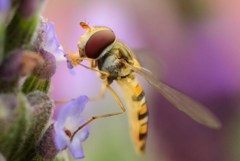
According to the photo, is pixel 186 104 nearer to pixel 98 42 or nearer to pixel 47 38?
pixel 98 42

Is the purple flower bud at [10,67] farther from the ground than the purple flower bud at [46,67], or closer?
farther from the ground

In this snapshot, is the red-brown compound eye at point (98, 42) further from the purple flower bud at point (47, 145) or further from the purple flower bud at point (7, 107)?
the purple flower bud at point (7, 107)

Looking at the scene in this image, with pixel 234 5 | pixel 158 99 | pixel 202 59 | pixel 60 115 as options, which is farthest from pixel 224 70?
pixel 60 115

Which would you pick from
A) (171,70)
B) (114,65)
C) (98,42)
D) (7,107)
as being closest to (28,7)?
(7,107)

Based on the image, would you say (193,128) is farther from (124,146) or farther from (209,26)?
(209,26)

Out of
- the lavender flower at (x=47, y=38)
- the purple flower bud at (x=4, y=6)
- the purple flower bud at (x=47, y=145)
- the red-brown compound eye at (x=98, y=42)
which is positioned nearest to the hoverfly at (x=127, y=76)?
the red-brown compound eye at (x=98, y=42)

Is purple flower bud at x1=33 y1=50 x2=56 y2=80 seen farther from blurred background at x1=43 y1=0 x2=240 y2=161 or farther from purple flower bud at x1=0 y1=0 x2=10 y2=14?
blurred background at x1=43 y1=0 x2=240 y2=161
